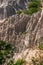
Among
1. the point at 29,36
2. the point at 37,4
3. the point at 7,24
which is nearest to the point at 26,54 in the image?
the point at 29,36

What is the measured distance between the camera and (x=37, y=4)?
66688 millimetres

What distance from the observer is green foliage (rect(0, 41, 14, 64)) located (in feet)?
128

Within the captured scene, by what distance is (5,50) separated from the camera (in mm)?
42281

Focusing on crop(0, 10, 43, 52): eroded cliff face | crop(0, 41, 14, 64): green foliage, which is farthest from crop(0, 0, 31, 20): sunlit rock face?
crop(0, 41, 14, 64): green foliage

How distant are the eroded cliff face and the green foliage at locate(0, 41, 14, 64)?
1.15 metres

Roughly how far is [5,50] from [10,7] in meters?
58.9

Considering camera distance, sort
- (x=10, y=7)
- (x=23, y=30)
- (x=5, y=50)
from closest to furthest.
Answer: (x=5, y=50)
(x=23, y=30)
(x=10, y=7)

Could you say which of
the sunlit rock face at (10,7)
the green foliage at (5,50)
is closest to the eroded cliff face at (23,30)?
the green foliage at (5,50)

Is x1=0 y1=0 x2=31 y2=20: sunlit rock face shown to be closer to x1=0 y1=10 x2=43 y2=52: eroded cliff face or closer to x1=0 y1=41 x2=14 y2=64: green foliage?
x1=0 y1=10 x2=43 y2=52: eroded cliff face

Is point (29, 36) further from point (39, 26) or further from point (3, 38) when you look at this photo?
point (3, 38)

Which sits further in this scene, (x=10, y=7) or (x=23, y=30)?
(x=10, y=7)

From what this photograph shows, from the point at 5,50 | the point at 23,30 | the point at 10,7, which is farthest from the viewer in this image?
the point at 10,7

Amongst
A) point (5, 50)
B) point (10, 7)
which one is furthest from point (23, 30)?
point (10, 7)

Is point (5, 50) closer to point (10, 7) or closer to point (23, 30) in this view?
point (23, 30)
